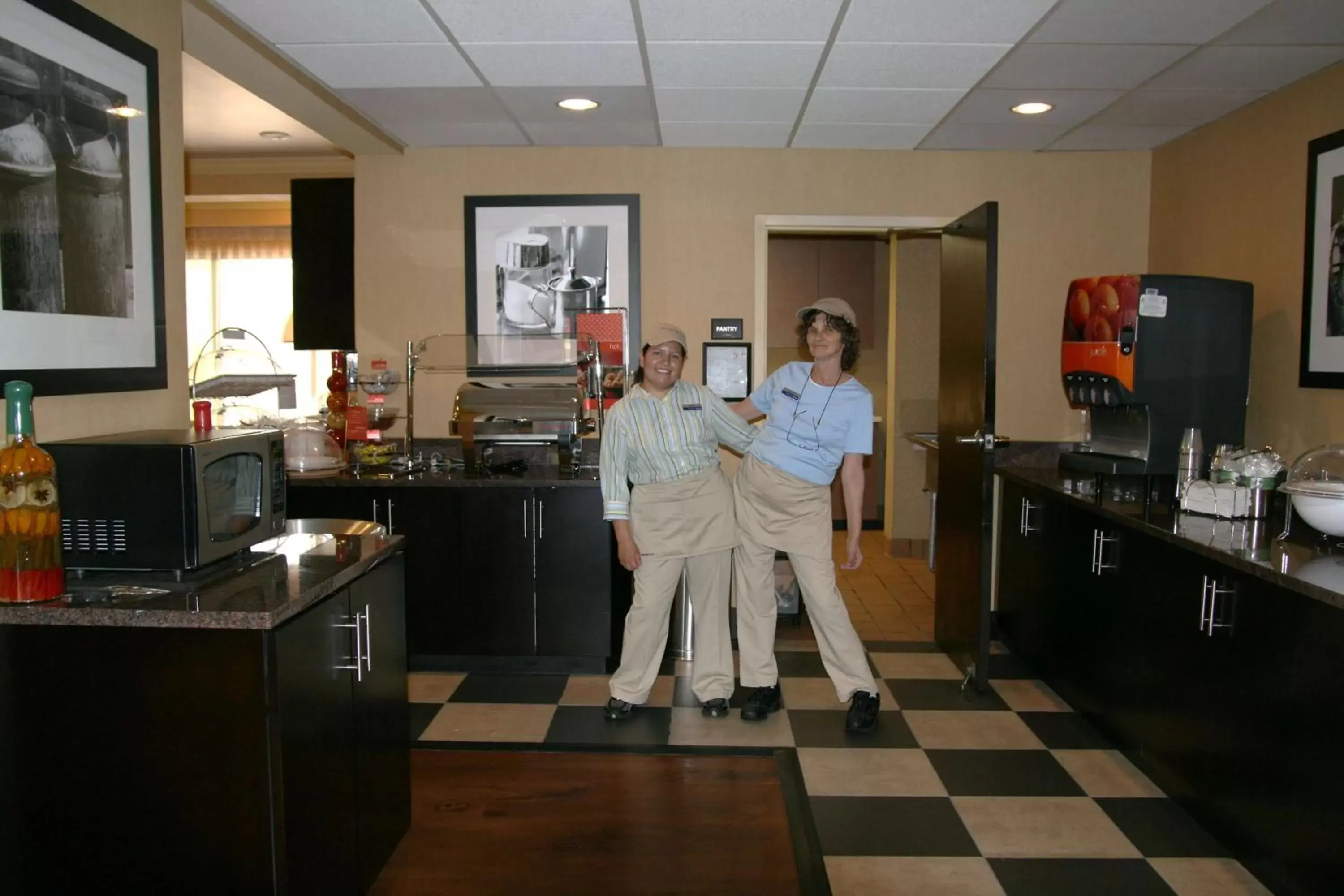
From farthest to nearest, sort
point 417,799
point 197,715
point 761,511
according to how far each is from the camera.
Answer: point 761,511 → point 417,799 → point 197,715

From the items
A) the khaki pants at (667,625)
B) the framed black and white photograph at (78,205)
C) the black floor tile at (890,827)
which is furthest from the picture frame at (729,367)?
the framed black and white photograph at (78,205)

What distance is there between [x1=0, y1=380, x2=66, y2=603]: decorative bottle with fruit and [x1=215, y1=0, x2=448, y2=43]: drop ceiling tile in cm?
149

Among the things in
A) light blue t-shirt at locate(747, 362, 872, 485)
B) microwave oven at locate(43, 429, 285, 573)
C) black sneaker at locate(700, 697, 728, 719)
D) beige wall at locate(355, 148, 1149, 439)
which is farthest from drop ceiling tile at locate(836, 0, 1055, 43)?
black sneaker at locate(700, 697, 728, 719)

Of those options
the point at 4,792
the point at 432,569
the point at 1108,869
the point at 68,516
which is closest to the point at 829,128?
the point at 432,569

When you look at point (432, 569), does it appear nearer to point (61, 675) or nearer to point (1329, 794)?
point (61, 675)

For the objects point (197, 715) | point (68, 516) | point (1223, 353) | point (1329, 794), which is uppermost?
point (1223, 353)

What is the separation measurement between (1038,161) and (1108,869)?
10.4 ft

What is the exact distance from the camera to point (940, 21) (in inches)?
112

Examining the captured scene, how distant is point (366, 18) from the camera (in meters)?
2.88

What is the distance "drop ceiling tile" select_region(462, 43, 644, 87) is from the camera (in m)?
3.12

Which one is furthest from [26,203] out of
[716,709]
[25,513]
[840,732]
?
[840,732]

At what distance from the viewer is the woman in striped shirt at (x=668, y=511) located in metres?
3.34

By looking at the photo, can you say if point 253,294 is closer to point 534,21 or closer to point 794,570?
point 534,21

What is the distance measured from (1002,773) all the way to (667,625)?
3.85 ft
